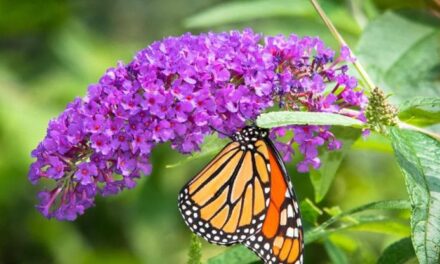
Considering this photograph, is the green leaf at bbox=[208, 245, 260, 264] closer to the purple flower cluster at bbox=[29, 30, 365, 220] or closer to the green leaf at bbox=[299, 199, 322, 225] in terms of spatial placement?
the green leaf at bbox=[299, 199, 322, 225]

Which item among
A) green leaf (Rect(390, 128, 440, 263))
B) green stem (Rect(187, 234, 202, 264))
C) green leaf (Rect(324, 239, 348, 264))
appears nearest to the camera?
green leaf (Rect(390, 128, 440, 263))

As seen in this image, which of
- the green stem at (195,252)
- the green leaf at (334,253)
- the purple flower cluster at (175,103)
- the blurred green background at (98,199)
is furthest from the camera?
the blurred green background at (98,199)

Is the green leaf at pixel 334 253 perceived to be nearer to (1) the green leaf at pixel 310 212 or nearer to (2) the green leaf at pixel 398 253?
(1) the green leaf at pixel 310 212

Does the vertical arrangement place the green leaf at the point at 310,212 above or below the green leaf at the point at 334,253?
above

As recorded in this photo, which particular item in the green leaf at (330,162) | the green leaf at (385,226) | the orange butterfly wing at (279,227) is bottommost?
the green leaf at (385,226)

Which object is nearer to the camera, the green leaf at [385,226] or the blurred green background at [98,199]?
the green leaf at [385,226]

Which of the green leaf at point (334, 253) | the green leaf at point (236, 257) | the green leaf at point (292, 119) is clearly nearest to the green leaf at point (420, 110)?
the green leaf at point (292, 119)

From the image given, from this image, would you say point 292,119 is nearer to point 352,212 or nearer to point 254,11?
point 352,212

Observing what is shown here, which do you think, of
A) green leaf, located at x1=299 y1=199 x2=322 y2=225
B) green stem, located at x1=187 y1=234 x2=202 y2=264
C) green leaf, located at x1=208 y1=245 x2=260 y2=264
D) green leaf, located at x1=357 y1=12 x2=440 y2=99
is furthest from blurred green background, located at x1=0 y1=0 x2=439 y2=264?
green stem, located at x1=187 y1=234 x2=202 y2=264
